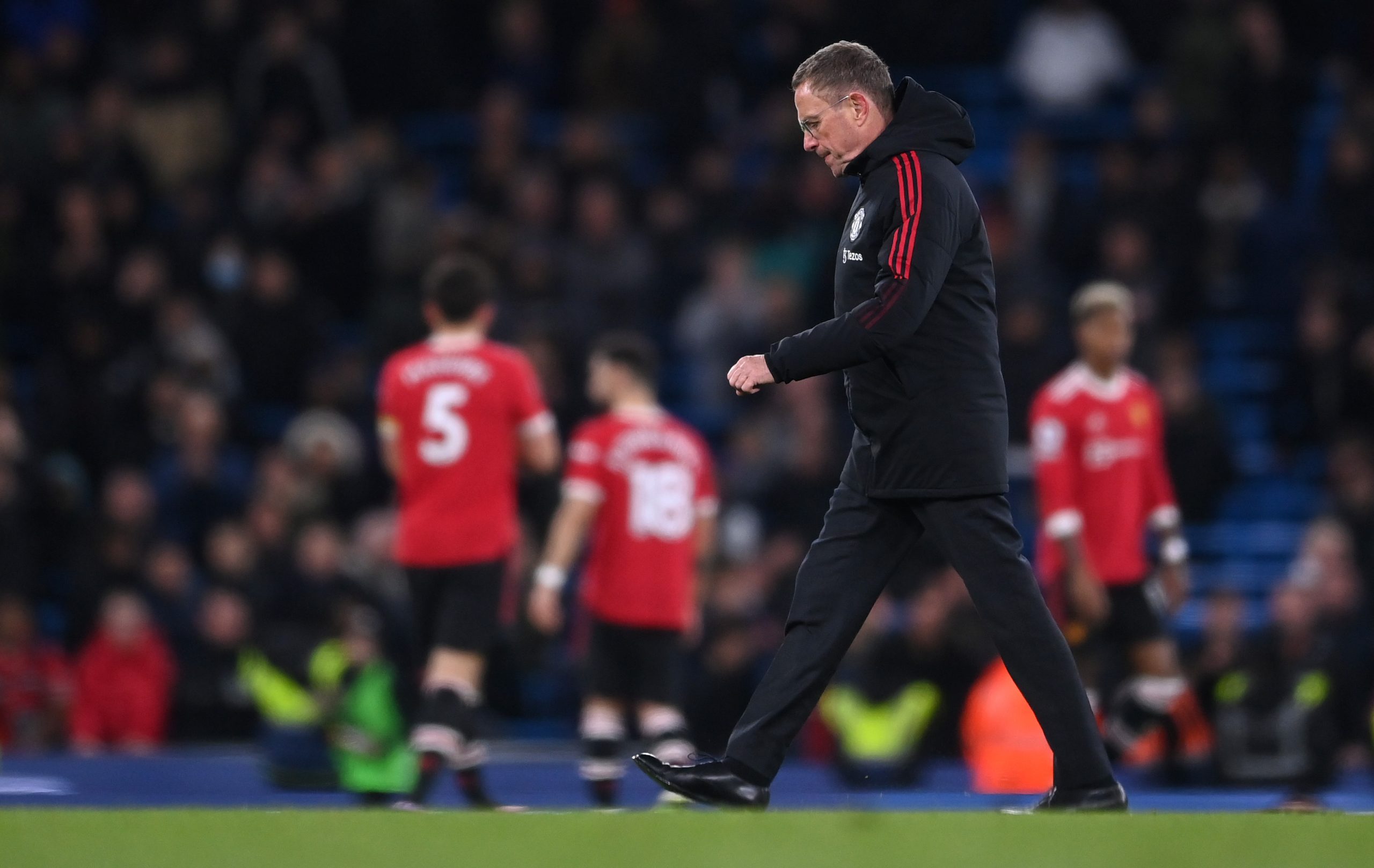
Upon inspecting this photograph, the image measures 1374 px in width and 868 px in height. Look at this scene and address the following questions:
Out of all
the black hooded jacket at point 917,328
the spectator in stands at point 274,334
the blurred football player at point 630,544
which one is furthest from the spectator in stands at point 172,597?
the black hooded jacket at point 917,328

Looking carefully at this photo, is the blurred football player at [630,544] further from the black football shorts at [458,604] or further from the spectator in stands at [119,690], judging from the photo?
the spectator in stands at [119,690]

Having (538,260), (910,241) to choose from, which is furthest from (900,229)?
(538,260)

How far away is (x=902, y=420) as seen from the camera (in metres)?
5.16

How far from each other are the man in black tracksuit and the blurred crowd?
540cm

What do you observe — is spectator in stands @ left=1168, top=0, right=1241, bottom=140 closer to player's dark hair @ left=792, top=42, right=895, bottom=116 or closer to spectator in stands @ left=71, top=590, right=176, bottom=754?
spectator in stands @ left=71, top=590, right=176, bottom=754

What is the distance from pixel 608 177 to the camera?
1423 centimetres

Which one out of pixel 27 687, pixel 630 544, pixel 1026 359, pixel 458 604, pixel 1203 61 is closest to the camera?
pixel 458 604

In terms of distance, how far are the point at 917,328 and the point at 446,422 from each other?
2974 mm

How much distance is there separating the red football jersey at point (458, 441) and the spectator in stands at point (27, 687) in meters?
5.17

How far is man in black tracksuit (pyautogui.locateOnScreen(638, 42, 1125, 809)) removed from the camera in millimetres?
5031

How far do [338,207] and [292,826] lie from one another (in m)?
10.7

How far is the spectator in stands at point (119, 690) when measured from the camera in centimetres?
1196

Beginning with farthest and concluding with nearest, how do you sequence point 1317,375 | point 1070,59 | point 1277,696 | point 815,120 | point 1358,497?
1. point 1070,59
2. point 1317,375
3. point 1358,497
4. point 1277,696
5. point 815,120

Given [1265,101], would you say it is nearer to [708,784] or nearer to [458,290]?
[458,290]
